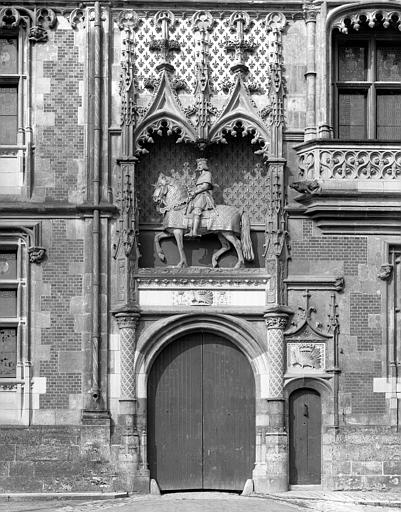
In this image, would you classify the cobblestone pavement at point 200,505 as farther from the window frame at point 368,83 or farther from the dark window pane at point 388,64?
the dark window pane at point 388,64

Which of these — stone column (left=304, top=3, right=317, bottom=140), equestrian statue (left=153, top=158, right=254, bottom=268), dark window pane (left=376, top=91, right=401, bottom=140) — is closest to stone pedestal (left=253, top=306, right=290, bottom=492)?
equestrian statue (left=153, top=158, right=254, bottom=268)

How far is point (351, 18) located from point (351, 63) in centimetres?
100

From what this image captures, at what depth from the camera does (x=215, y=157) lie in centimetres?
3241

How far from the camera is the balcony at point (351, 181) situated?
3133 centimetres

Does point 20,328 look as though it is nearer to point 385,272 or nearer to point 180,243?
point 180,243

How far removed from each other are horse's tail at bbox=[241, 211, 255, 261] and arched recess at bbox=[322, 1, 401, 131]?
8.21ft

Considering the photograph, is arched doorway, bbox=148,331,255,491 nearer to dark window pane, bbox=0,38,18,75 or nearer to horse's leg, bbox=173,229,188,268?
horse's leg, bbox=173,229,188,268

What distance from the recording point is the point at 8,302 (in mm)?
31516

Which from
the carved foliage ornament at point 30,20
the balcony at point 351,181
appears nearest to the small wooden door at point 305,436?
the balcony at point 351,181

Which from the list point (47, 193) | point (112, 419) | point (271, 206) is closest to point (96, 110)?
point (47, 193)

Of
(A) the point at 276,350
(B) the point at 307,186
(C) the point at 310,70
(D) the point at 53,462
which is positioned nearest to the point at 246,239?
(B) the point at 307,186

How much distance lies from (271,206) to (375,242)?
216 centimetres

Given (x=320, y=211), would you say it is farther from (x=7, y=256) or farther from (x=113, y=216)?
(x=7, y=256)

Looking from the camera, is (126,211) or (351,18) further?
(351,18)
